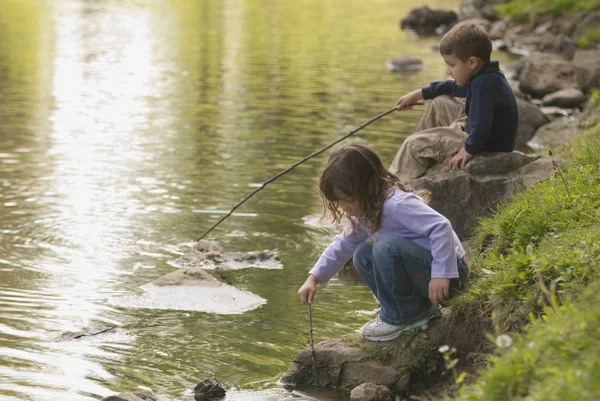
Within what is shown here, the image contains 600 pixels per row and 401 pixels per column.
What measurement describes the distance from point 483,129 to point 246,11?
3355 cm

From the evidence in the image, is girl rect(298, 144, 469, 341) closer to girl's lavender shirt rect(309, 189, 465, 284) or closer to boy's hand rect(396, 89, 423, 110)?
girl's lavender shirt rect(309, 189, 465, 284)

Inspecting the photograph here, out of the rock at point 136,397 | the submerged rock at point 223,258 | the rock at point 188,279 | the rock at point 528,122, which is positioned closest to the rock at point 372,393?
the rock at point 136,397

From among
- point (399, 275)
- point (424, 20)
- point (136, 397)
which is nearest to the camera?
point (136, 397)

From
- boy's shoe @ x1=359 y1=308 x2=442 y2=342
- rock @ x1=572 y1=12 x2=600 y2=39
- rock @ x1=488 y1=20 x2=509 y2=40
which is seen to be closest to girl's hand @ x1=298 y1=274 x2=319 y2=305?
boy's shoe @ x1=359 y1=308 x2=442 y2=342

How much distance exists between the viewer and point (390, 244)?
5.04 meters

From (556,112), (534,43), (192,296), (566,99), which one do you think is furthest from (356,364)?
(534,43)

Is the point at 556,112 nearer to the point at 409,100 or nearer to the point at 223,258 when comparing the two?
the point at 409,100

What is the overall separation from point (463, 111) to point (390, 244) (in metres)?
3.35

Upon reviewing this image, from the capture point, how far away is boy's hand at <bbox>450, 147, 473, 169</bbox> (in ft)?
25.0

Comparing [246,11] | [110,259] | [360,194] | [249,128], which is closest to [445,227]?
[360,194]

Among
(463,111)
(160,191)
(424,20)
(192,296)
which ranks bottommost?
(424,20)

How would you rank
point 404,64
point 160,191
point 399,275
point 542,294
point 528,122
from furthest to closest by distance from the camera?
point 404,64 < point 528,122 < point 160,191 < point 399,275 < point 542,294

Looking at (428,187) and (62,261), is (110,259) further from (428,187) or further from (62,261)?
(428,187)

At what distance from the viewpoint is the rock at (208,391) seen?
5156 mm
